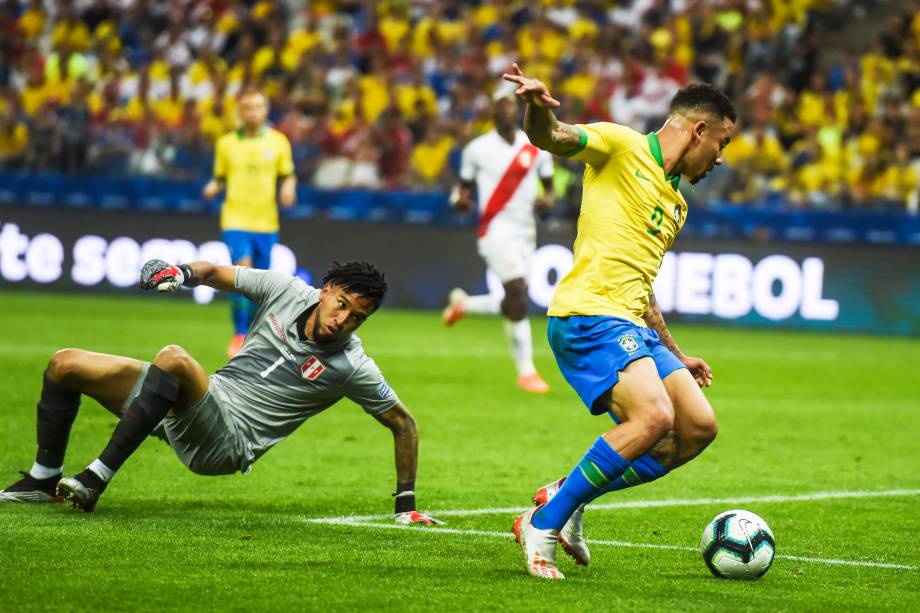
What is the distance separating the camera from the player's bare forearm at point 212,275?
268 inches

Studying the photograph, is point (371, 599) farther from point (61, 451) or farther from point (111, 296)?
point (111, 296)

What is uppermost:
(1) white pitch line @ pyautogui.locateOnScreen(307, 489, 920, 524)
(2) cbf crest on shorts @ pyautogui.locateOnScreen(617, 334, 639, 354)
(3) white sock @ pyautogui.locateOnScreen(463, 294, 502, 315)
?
(2) cbf crest on shorts @ pyautogui.locateOnScreen(617, 334, 639, 354)

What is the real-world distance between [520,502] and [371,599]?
2781mm

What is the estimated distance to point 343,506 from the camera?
7.69 m

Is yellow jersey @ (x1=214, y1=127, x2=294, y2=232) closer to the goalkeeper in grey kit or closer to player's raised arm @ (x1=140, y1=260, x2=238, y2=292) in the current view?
the goalkeeper in grey kit

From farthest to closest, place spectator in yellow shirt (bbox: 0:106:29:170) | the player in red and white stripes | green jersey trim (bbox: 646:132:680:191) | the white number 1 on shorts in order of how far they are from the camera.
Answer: spectator in yellow shirt (bbox: 0:106:29:170) → the player in red and white stripes → the white number 1 on shorts → green jersey trim (bbox: 646:132:680:191)

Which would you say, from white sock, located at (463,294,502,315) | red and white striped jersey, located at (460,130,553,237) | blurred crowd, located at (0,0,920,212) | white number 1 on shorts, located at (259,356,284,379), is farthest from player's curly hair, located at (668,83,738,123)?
blurred crowd, located at (0,0,920,212)

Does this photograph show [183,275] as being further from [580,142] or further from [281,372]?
[580,142]

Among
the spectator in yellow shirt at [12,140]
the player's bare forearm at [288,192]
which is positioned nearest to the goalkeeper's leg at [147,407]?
the player's bare forearm at [288,192]

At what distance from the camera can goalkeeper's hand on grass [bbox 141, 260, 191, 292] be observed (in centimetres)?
650

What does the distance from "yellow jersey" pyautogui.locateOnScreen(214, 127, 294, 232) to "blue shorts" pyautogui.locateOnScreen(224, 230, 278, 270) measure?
6 cm

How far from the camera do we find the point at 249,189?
49.2 ft

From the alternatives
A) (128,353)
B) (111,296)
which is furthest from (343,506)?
(111,296)

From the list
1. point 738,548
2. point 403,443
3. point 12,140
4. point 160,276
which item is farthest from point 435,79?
point 738,548
